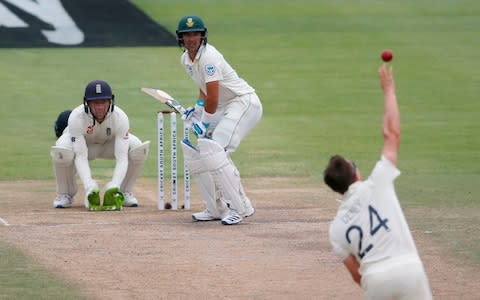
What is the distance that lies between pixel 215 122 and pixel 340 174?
4788 mm

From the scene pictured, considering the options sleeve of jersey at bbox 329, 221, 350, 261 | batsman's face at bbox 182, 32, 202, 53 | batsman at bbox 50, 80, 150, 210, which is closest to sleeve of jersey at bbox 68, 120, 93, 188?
batsman at bbox 50, 80, 150, 210

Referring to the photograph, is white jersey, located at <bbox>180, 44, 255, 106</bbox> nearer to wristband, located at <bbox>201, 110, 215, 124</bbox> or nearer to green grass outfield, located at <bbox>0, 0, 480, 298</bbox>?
wristband, located at <bbox>201, 110, 215, 124</bbox>

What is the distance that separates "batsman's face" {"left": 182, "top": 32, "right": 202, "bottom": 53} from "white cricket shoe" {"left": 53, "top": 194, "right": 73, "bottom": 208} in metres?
2.14

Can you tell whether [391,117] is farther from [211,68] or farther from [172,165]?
[172,165]

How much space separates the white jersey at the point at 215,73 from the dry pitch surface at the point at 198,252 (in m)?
1.16

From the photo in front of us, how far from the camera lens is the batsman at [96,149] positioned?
10.9 metres

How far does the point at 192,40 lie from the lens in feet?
33.7

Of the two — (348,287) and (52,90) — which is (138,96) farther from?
(348,287)

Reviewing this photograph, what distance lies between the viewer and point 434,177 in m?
13.1

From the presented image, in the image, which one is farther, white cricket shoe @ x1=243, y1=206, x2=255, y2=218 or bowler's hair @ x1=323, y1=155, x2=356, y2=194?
white cricket shoe @ x1=243, y1=206, x2=255, y2=218

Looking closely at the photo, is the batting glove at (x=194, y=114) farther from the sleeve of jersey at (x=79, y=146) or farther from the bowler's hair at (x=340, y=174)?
the bowler's hair at (x=340, y=174)

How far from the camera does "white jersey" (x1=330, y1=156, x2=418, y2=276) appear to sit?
228 inches

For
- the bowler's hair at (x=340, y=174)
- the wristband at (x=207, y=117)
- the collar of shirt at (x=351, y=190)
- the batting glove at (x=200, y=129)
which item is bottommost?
the batting glove at (x=200, y=129)

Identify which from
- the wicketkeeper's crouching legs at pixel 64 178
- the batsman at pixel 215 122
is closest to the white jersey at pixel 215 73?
the batsman at pixel 215 122
